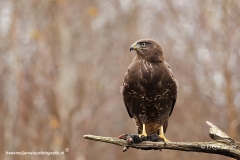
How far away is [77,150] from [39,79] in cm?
304

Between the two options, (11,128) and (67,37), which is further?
(67,37)

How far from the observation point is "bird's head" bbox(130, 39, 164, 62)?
6.52 meters

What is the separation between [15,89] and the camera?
58.5 ft

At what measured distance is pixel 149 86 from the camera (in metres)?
6.26

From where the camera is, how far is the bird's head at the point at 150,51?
21.4ft

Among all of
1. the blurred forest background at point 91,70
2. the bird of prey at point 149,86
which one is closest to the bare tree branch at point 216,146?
the bird of prey at point 149,86

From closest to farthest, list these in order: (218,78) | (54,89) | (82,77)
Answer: (218,78) < (54,89) < (82,77)

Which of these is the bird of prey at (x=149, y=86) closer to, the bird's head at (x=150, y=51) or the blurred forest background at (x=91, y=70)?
the bird's head at (x=150, y=51)

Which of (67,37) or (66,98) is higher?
(67,37)

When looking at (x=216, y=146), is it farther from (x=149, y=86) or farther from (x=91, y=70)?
(x=91, y=70)

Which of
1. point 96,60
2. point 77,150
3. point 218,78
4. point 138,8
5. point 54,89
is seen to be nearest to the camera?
point 218,78

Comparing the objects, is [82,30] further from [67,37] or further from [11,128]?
[11,128]

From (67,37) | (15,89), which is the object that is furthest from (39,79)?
(67,37)

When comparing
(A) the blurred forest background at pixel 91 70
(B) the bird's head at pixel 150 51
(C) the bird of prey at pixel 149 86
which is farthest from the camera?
(A) the blurred forest background at pixel 91 70
